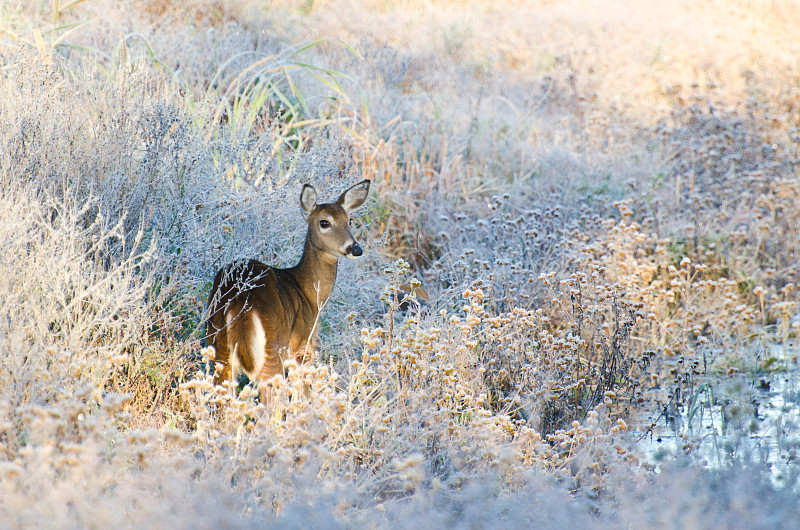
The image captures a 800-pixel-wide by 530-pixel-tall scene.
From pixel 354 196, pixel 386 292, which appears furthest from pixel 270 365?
pixel 354 196

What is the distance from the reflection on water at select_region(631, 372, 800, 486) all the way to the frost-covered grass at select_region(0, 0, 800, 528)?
2.3 inches

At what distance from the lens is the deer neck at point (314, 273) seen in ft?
14.1

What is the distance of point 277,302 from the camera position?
384 cm

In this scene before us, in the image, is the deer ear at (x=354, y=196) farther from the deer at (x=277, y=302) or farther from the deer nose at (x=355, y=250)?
the deer nose at (x=355, y=250)

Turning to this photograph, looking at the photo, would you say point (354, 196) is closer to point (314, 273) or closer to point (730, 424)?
point (314, 273)

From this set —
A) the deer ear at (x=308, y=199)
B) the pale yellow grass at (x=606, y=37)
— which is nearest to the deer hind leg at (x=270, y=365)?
the deer ear at (x=308, y=199)

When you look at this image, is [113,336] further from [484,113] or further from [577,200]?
[484,113]

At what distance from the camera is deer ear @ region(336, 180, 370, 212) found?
439 centimetres

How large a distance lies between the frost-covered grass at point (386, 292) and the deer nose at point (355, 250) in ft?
0.84

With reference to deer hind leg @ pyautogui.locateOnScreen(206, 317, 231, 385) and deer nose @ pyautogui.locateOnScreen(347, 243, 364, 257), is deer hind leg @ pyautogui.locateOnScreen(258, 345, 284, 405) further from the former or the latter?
deer nose @ pyautogui.locateOnScreen(347, 243, 364, 257)

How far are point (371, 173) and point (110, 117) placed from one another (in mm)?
2552

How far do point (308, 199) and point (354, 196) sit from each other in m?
0.33

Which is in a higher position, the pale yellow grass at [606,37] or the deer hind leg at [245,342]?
the pale yellow grass at [606,37]

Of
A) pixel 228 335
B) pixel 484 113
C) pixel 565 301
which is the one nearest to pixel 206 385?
pixel 228 335
